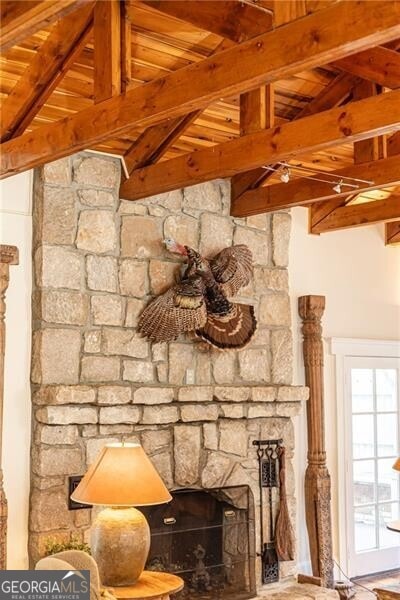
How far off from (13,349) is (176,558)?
1809 mm

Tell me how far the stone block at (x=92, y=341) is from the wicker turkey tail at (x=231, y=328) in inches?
29.9

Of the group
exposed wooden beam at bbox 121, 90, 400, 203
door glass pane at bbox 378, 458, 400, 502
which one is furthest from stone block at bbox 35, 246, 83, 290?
door glass pane at bbox 378, 458, 400, 502

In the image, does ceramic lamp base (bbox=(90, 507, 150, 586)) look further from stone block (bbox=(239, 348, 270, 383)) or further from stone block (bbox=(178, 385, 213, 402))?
stone block (bbox=(239, 348, 270, 383))

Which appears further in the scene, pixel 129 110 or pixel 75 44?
pixel 75 44

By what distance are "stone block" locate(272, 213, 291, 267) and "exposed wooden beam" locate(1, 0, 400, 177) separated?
98.9 inches

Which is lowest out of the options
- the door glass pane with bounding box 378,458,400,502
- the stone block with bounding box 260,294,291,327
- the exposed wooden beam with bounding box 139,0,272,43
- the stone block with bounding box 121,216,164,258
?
the door glass pane with bounding box 378,458,400,502

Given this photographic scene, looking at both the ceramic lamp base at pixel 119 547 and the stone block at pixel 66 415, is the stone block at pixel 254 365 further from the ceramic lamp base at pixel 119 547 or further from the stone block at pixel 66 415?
the ceramic lamp base at pixel 119 547

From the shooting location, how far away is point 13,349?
5109 millimetres

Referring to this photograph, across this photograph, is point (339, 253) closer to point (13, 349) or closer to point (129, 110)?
point (13, 349)

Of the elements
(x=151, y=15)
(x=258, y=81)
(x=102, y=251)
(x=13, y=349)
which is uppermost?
(x=151, y=15)

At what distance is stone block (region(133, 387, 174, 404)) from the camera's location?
5.37 m

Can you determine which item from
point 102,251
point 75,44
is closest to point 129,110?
point 75,44

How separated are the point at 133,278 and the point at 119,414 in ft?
3.09

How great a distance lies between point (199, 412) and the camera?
5676 millimetres
